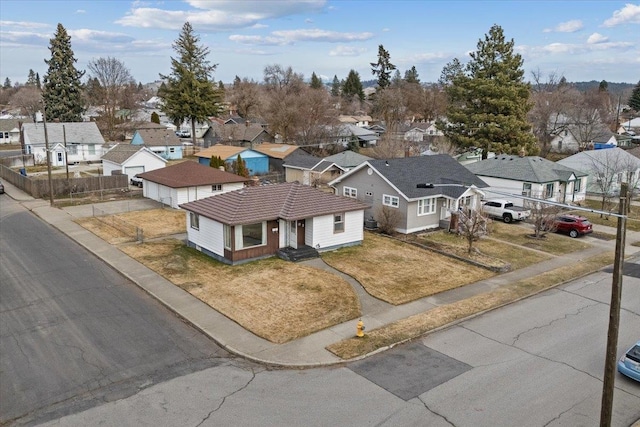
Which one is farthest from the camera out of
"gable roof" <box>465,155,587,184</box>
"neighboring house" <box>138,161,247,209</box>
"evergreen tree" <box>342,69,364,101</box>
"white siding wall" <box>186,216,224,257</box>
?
"evergreen tree" <box>342,69,364,101</box>

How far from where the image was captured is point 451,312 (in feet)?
66.3

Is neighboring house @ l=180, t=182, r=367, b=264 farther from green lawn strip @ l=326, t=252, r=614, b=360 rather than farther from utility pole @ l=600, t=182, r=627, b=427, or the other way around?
utility pole @ l=600, t=182, r=627, b=427

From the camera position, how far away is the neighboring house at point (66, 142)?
6275cm

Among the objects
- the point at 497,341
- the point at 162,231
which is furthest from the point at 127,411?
the point at 162,231

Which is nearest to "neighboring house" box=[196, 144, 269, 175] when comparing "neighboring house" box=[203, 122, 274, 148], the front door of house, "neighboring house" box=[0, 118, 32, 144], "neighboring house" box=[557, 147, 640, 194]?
"neighboring house" box=[203, 122, 274, 148]

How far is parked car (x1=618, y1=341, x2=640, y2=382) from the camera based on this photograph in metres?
14.6

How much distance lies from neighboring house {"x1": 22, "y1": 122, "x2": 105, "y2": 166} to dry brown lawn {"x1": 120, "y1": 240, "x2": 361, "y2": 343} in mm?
40973

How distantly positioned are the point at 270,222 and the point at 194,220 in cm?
483

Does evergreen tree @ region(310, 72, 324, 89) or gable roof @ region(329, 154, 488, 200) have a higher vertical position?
evergreen tree @ region(310, 72, 324, 89)

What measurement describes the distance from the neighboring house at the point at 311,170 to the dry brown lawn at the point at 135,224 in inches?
596

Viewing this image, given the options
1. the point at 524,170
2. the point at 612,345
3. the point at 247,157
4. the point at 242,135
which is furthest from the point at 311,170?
the point at 612,345

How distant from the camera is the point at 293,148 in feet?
192

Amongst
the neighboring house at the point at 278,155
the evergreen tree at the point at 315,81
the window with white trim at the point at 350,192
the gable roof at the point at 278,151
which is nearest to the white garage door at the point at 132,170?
the neighboring house at the point at 278,155

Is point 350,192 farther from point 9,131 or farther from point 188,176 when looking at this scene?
point 9,131
